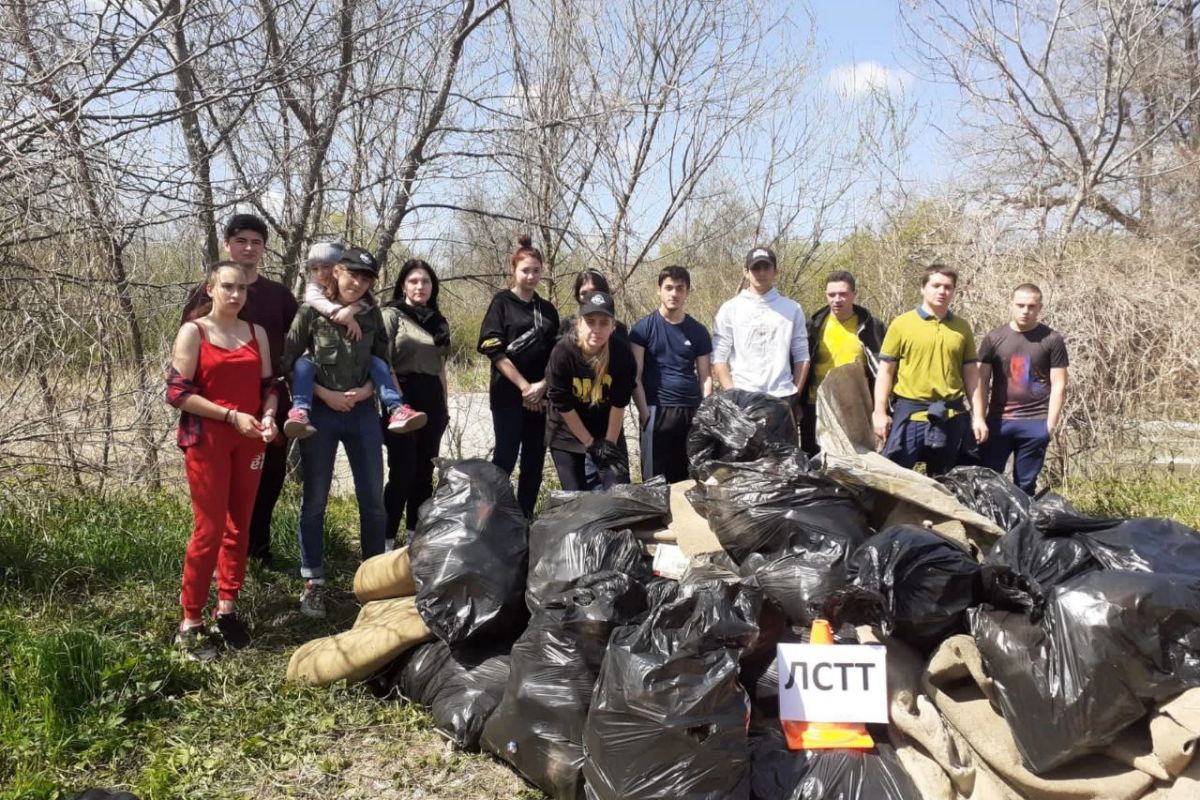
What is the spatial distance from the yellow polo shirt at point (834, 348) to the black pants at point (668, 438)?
31.9 inches

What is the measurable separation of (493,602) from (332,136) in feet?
12.7

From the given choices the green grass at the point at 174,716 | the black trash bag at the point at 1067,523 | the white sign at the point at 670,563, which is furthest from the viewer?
the white sign at the point at 670,563

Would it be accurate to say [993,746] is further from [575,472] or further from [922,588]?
[575,472]

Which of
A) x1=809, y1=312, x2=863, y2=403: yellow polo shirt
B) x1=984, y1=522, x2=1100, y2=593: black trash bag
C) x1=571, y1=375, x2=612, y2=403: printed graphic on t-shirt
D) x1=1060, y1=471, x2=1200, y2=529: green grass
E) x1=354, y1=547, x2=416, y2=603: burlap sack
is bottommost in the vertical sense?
x1=1060, y1=471, x2=1200, y2=529: green grass

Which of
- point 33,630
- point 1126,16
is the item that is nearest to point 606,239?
point 33,630

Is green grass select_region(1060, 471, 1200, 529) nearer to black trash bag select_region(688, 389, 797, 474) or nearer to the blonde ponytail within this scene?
black trash bag select_region(688, 389, 797, 474)

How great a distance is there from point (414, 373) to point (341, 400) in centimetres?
62

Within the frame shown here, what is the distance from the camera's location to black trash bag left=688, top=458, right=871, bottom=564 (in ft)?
→ 10.2

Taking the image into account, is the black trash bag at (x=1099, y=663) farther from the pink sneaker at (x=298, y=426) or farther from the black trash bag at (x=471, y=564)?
the pink sneaker at (x=298, y=426)

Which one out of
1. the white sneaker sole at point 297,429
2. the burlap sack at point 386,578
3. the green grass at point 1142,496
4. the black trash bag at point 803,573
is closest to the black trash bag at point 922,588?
the black trash bag at point 803,573

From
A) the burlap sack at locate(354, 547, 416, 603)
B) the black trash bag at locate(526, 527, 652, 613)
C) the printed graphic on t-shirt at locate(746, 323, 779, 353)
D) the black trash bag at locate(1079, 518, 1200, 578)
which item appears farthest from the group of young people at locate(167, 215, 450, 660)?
the black trash bag at locate(1079, 518, 1200, 578)

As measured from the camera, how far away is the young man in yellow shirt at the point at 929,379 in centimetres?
454

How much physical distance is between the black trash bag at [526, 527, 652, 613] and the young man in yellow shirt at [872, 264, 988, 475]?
211 centimetres

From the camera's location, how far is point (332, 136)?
18.6 feet
